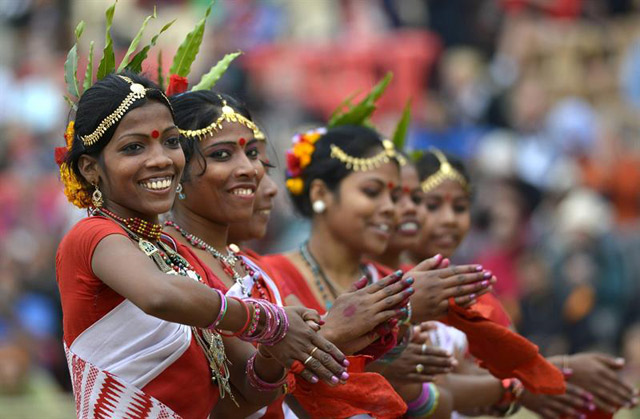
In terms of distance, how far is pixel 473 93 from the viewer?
14.0 meters

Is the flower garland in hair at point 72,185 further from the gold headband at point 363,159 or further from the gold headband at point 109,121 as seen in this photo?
the gold headband at point 363,159

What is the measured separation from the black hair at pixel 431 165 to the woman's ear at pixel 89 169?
120 inches

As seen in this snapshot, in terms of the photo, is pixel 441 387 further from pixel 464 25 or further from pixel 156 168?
pixel 464 25

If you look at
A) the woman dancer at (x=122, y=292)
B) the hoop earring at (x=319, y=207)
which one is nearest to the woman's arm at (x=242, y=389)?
the woman dancer at (x=122, y=292)

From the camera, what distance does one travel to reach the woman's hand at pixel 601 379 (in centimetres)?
618

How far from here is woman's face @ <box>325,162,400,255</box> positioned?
5.94m

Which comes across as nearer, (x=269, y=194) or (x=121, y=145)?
(x=121, y=145)

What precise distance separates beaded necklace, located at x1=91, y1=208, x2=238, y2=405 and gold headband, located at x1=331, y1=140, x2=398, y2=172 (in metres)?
1.77

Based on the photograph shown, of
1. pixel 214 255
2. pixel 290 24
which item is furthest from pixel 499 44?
pixel 214 255

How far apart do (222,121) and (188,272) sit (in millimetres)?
801

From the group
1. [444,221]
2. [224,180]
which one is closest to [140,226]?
[224,180]

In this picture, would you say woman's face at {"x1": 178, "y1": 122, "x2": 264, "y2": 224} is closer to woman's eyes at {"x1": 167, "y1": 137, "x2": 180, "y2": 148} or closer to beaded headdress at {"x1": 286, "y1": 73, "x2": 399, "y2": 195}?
woman's eyes at {"x1": 167, "y1": 137, "x2": 180, "y2": 148}

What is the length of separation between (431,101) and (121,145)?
1013 cm

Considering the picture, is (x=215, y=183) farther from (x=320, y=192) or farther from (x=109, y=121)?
(x=320, y=192)
